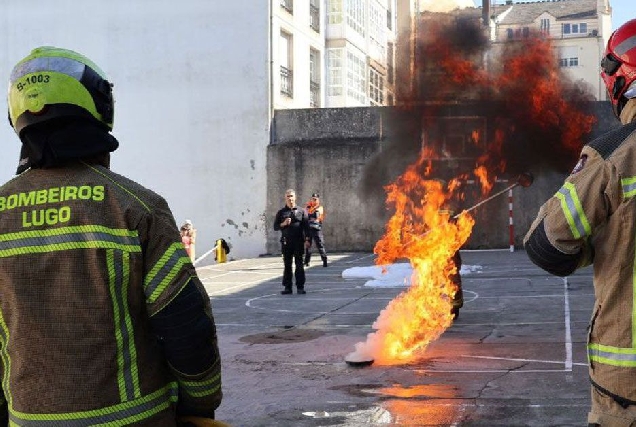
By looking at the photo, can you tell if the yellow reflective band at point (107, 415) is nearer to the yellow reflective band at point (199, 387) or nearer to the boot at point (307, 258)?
the yellow reflective band at point (199, 387)

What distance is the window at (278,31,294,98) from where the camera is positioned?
29.6 m

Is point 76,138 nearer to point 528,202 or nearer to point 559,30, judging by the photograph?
point 528,202

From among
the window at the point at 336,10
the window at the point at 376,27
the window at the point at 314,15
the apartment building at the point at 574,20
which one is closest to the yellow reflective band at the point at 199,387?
the window at the point at 314,15

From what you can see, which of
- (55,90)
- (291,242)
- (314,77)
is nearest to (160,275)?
(55,90)

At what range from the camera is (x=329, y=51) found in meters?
→ 33.9

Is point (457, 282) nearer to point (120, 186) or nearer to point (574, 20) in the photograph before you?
point (120, 186)

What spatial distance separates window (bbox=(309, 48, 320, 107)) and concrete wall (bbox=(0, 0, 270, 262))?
195 inches

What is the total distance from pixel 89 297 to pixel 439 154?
13609 mm

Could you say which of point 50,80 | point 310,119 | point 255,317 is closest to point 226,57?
point 310,119

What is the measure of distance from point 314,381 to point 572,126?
19.8ft

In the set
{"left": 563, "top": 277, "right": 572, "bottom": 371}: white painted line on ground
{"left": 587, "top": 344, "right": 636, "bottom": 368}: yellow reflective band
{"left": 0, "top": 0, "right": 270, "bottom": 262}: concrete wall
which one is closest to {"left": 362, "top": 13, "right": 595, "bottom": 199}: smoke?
{"left": 563, "top": 277, "right": 572, "bottom": 371}: white painted line on ground

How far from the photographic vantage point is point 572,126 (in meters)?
12.1

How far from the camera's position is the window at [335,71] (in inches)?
1332

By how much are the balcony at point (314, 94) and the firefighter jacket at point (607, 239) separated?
29573mm
